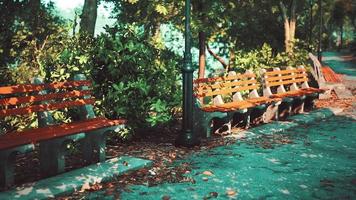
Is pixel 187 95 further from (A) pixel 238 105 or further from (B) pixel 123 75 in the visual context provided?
(A) pixel 238 105

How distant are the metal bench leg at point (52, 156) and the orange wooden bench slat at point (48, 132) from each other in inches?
5.4

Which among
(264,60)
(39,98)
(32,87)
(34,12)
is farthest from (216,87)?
(34,12)

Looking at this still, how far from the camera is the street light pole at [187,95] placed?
6910 millimetres

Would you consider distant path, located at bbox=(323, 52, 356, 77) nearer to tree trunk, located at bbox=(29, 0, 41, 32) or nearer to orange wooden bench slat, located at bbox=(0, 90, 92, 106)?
tree trunk, located at bbox=(29, 0, 41, 32)

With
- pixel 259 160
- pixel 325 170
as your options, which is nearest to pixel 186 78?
pixel 259 160

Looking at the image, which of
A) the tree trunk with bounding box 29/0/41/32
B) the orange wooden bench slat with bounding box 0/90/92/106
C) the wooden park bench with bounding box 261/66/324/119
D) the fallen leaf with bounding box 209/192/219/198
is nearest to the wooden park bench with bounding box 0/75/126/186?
the orange wooden bench slat with bounding box 0/90/92/106

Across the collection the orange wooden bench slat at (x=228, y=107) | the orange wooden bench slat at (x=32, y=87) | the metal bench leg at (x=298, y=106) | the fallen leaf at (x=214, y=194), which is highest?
the orange wooden bench slat at (x=32, y=87)

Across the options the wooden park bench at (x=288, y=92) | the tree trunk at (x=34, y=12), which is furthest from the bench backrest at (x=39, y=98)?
the tree trunk at (x=34, y=12)

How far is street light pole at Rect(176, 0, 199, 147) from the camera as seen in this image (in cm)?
691

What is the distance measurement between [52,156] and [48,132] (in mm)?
337

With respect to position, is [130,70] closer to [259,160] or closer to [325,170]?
[259,160]

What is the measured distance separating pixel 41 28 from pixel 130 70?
4944 millimetres

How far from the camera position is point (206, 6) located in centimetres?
1210

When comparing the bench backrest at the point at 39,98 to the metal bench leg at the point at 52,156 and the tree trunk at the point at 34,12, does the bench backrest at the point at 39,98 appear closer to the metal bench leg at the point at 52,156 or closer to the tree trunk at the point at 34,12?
the metal bench leg at the point at 52,156
